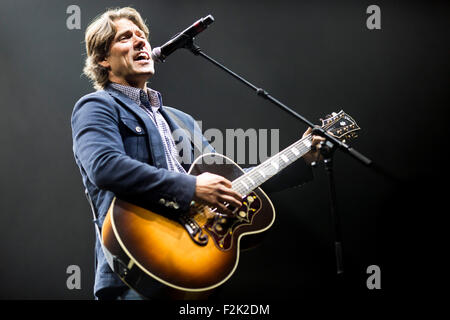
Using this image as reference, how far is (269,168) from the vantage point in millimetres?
1649

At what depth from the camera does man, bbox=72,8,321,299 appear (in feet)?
4.24

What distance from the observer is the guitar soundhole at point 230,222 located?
136 centimetres

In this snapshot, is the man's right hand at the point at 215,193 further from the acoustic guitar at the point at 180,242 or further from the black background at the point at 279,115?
the black background at the point at 279,115

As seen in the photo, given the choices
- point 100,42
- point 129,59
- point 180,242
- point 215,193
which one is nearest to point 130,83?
point 129,59

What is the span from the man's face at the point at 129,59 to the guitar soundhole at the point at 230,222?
770 mm

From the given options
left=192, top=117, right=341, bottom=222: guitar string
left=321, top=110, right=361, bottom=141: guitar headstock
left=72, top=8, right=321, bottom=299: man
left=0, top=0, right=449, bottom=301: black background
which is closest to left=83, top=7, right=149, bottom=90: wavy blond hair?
left=72, top=8, right=321, bottom=299: man

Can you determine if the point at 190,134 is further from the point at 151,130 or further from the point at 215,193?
the point at 215,193

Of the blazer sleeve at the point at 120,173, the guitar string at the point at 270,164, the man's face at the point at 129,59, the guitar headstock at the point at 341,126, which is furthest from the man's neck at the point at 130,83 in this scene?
the guitar headstock at the point at 341,126

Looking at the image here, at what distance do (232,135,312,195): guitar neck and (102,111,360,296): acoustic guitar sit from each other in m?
0.02

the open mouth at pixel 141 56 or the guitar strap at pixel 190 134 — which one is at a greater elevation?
the open mouth at pixel 141 56

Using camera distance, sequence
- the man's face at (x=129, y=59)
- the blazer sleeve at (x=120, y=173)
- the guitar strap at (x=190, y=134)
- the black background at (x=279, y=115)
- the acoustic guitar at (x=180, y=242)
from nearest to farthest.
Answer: the acoustic guitar at (x=180, y=242)
the blazer sleeve at (x=120, y=173)
the man's face at (x=129, y=59)
the guitar strap at (x=190, y=134)
the black background at (x=279, y=115)

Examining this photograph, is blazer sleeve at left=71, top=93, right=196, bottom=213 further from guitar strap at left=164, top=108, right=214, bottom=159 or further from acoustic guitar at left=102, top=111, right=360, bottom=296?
guitar strap at left=164, top=108, right=214, bottom=159
